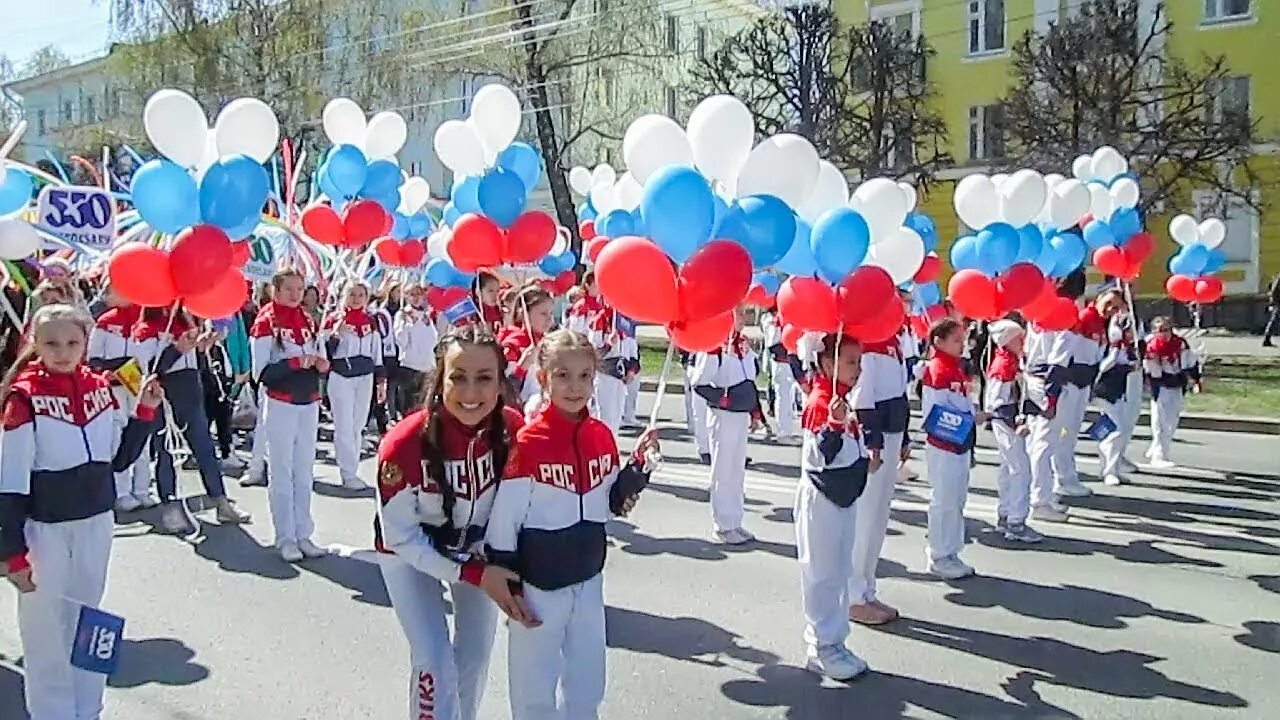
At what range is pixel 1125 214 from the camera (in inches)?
368

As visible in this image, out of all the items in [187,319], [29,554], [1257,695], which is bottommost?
[1257,695]

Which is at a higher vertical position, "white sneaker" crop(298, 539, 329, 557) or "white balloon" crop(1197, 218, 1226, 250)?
"white balloon" crop(1197, 218, 1226, 250)

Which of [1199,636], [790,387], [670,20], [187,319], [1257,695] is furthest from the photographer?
[670,20]

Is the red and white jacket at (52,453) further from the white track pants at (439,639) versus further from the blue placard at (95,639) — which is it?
the white track pants at (439,639)

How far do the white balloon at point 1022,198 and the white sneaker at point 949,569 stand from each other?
1.96 metres

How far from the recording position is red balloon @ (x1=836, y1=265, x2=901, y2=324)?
5.24 metres

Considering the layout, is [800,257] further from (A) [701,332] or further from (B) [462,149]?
(B) [462,149]

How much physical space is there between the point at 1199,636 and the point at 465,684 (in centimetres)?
389

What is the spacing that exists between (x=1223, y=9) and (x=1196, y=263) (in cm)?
2450

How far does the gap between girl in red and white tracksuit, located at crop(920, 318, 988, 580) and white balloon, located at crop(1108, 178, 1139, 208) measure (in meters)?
3.07

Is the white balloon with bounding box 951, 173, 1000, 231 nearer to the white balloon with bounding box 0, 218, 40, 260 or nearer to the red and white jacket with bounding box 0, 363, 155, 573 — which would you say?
the red and white jacket with bounding box 0, 363, 155, 573

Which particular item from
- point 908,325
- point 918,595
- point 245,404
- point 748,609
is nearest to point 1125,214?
point 908,325

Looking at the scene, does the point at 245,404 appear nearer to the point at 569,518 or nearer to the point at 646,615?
the point at 646,615

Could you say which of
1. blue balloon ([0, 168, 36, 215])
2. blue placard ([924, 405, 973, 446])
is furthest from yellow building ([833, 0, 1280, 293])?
blue balloon ([0, 168, 36, 215])
